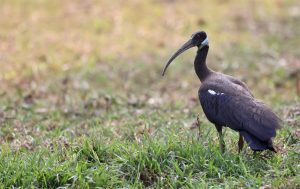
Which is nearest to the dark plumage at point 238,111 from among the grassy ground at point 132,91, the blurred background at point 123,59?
the grassy ground at point 132,91

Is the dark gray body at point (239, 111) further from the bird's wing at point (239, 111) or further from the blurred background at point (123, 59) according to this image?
the blurred background at point (123, 59)

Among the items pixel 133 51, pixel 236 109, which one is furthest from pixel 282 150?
pixel 133 51

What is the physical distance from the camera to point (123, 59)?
13172mm

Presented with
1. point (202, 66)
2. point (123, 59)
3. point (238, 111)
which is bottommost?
point (123, 59)

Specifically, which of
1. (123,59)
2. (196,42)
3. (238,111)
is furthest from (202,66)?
(123,59)

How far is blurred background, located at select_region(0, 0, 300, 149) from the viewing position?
990 cm

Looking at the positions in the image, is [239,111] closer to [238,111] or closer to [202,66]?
[238,111]

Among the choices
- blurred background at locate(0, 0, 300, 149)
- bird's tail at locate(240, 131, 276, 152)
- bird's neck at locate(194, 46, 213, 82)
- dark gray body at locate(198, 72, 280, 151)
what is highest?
bird's neck at locate(194, 46, 213, 82)

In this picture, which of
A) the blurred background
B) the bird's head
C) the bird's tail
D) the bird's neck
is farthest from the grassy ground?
the bird's head

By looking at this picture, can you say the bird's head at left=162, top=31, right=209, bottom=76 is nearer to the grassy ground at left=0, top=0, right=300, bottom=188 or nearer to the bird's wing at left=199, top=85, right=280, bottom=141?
the bird's wing at left=199, top=85, right=280, bottom=141

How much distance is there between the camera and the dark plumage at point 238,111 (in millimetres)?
6512

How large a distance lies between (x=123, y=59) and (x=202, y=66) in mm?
5555

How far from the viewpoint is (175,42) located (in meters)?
14.3

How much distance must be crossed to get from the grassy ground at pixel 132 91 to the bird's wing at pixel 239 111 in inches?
11.3
